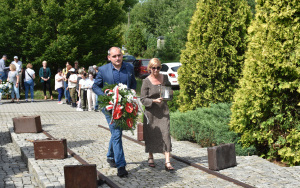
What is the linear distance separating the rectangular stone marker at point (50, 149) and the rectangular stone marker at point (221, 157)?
2.64 meters

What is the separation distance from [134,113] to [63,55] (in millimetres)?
17869

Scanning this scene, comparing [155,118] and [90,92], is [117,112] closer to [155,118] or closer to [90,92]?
[155,118]

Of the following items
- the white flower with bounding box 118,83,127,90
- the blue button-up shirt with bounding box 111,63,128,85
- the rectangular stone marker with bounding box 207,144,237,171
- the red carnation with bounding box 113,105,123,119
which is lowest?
the rectangular stone marker with bounding box 207,144,237,171

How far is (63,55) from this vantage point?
2348 centimetres

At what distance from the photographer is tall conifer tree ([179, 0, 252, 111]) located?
10.4 metres

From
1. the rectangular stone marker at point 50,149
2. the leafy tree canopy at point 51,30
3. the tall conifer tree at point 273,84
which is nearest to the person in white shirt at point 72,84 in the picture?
the leafy tree canopy at point 51,30

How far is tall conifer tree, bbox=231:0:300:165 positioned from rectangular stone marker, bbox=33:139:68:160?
11.0ft

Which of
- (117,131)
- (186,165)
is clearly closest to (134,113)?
(117,131)

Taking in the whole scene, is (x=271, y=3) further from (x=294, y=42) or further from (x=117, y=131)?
(x=117, y=131)

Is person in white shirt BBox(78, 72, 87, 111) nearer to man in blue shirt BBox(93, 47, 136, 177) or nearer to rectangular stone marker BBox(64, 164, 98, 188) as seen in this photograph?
man in blue shirt BBox(93, 47, 136, 177)

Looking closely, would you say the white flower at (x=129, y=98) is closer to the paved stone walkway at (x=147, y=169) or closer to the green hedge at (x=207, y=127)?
the paved stone walkway at (x=147, y=169)

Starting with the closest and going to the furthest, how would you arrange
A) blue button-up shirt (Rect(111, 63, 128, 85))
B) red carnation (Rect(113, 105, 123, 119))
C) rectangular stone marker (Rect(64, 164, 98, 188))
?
rectangular stone marker (Rect(64, 164, 98, 188))
red carnation (Rect(113, 105, 123, 119))
blue button-up shirt (Rect(111, 63, 128, 85))

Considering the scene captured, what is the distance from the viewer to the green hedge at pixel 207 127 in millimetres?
8320

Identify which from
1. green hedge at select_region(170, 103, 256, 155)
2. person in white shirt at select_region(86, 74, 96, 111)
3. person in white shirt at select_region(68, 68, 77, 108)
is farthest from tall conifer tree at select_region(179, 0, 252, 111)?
person in white shirt at select_region(68, 68, 77, 108)
